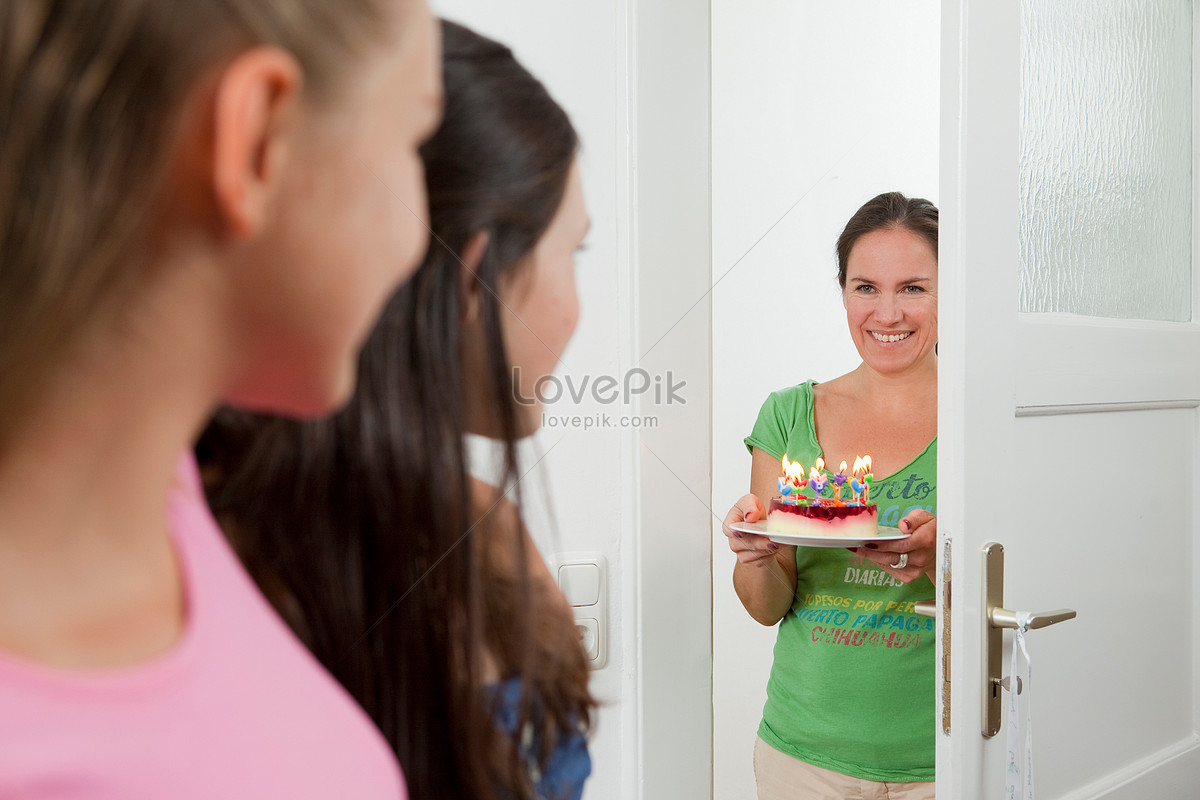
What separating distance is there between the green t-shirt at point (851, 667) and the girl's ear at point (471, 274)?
71 centimetres

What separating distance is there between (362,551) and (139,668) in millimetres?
171

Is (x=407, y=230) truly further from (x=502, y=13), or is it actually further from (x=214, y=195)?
(x=502, y=13)

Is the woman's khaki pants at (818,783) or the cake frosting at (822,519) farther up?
the cake frosting at (822,519)

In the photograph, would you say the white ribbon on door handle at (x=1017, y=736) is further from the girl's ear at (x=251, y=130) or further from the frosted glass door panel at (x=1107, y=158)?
the girl's ear at (x=251, y=130)

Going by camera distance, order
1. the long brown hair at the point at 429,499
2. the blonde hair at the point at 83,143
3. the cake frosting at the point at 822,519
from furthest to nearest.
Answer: the cake frosting at the point at 822,519
the long brown hair at the point at 429,499
the blonde hair at the point at 83,143

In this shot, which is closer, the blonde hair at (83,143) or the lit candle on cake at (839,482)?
the blonde hair at (83,143)

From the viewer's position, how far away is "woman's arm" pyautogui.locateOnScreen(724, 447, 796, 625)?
1090 mm

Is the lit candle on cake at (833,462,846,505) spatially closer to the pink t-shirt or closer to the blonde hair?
the pink t-shirt

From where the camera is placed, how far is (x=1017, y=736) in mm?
989

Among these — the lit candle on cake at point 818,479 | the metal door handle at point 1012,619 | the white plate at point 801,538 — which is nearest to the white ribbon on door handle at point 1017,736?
the metal door handle at point 1012,619

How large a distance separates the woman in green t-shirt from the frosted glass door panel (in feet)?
0.59

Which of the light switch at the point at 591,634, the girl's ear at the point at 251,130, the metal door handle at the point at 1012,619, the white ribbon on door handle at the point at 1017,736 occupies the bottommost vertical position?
the white ribbon on door handle at the point at 1017,736

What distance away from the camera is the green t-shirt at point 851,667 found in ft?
3.97

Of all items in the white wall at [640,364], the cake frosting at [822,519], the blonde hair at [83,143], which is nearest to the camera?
the blonde hair at [83,143]
